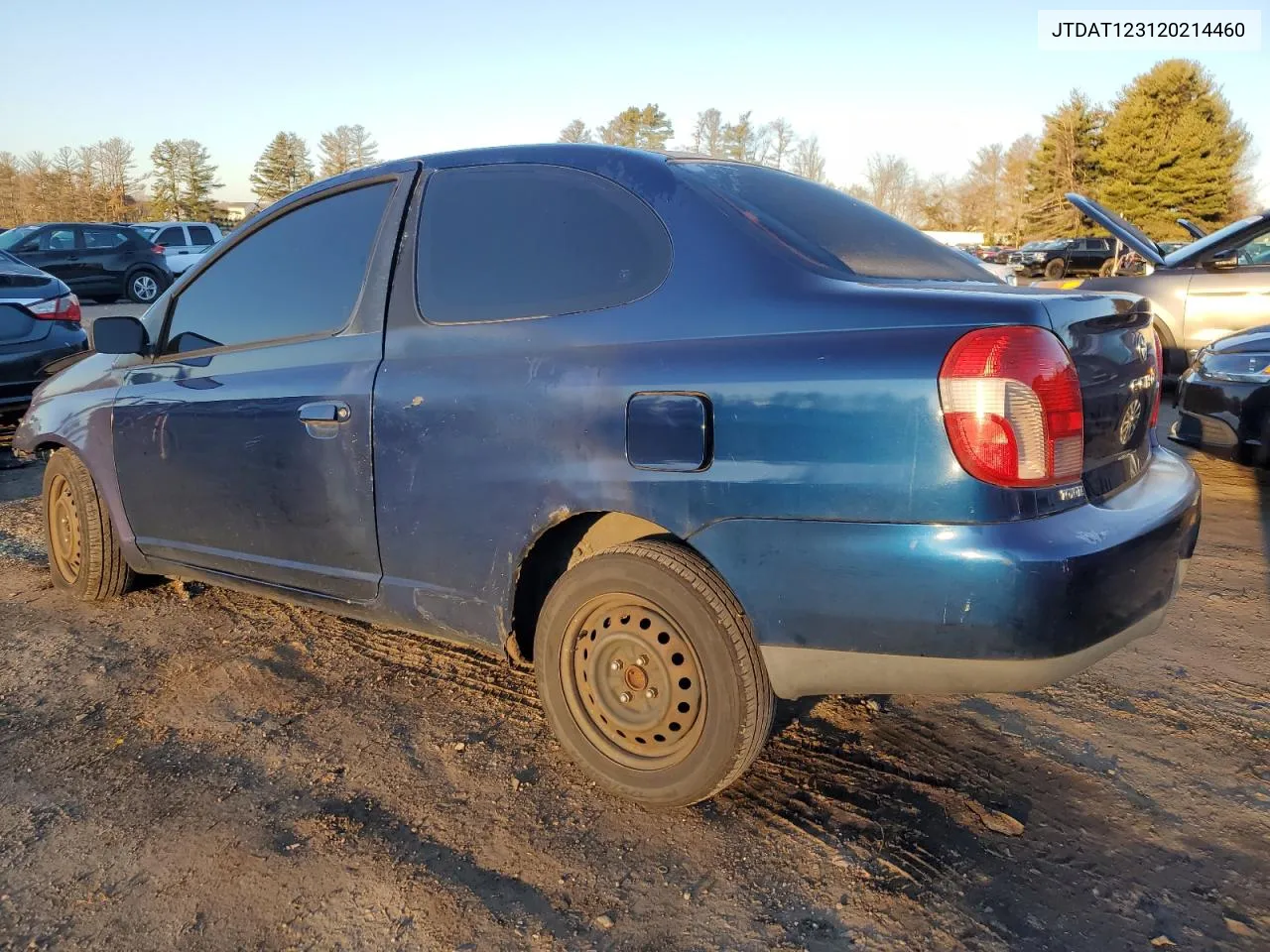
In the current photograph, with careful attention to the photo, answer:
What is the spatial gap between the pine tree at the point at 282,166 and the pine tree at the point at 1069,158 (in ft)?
145

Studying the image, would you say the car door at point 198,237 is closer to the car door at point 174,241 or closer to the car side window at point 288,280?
the car door at point 174,241

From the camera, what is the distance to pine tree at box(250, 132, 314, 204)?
61.5m

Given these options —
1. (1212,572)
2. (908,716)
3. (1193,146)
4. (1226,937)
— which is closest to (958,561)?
(1226,937)

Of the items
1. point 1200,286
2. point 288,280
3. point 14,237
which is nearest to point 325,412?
point 288,280

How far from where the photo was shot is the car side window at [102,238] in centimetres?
1786

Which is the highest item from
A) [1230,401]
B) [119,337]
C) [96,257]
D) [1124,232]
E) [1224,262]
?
[96,257]

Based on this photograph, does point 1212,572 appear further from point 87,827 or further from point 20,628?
point 20,628

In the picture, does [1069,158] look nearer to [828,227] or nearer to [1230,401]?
[1230,401]

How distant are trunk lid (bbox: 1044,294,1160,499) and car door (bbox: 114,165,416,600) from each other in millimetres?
1924

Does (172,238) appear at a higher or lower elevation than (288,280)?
higher

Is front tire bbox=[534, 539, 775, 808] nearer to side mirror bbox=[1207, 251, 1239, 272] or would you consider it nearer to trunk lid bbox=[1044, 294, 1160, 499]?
trunk lid bbox=[1044, 294, 1160, 499]

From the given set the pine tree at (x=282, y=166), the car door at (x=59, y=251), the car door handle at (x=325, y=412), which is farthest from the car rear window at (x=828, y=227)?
the pine tree at (x=282, y=166)

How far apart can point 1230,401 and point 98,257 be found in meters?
18.8

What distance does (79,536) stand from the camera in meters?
4.07
